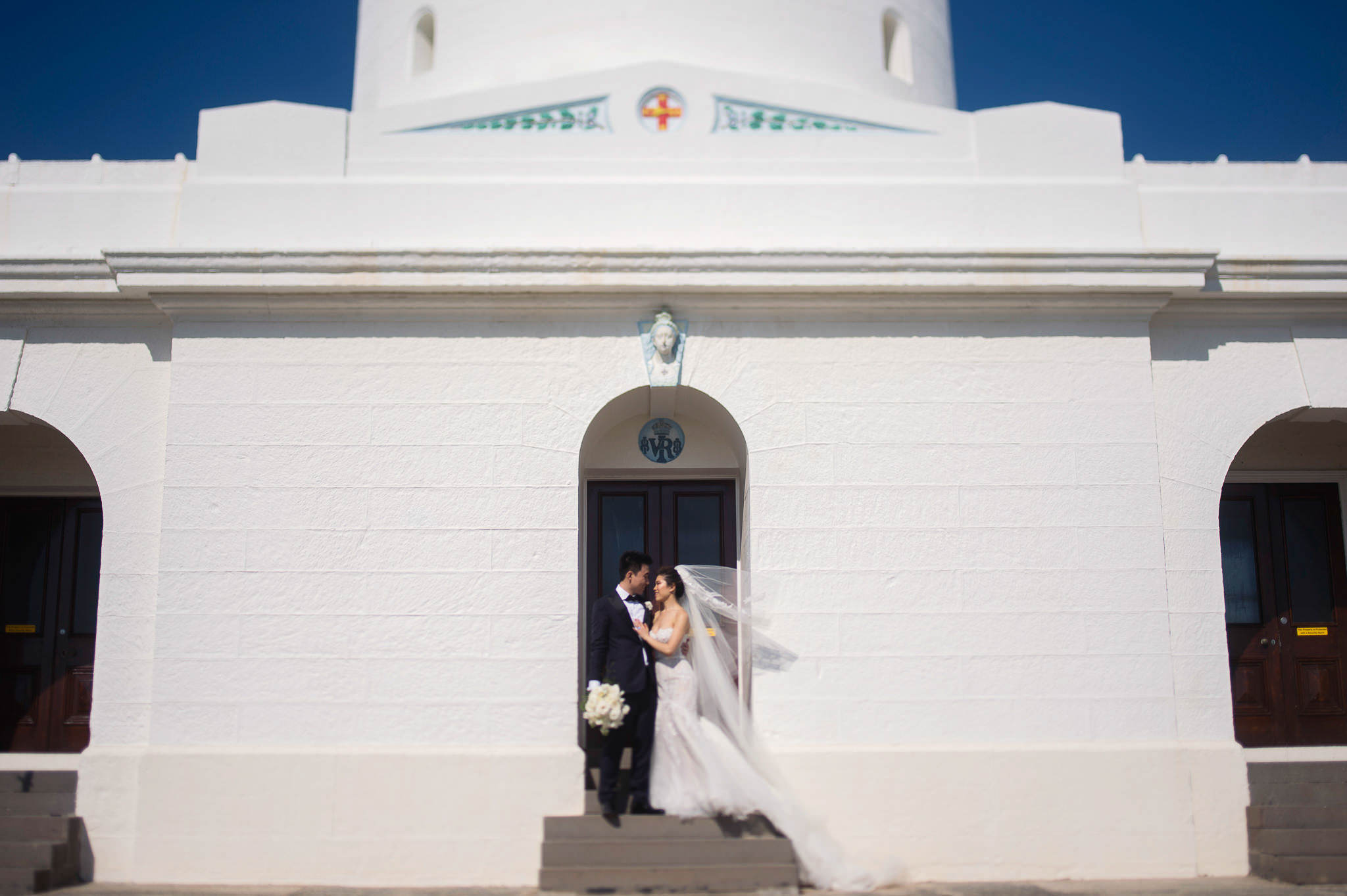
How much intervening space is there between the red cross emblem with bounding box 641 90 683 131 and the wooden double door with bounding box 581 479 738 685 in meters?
2.80

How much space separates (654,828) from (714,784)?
490mm

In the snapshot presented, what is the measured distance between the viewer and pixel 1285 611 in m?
9.16

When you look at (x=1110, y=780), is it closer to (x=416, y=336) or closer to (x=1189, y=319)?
(x=1189, y=319)

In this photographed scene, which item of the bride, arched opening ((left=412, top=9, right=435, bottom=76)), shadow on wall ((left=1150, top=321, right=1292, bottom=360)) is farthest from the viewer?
arched opening ((left=412, top=9, right=435, bottom=76))

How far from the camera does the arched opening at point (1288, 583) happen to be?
901 centimetres

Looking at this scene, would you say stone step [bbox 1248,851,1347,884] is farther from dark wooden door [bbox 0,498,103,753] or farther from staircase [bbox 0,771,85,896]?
dark wooden door [bbox 0,498,103,753]

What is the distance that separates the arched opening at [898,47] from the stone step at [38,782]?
8903 mm

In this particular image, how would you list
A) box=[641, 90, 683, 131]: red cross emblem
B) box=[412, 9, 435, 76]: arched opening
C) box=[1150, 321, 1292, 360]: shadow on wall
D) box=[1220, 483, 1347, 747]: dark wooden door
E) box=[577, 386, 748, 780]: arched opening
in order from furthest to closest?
1. box=[412, 9, 435, 76]: arched opening
2. box=[1220, 483, 1347, 747]: dark wooden door
3. box=[577, 386, 748, 780]: arched opening
4. box=[641, 90, 683, 131]: red cross emblem
5. box=[1150, 321, 1292, 360]: shadow on wall

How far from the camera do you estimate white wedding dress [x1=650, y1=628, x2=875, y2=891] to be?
21.7ft

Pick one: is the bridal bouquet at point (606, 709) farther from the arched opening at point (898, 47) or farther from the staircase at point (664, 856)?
the arched opening at point (898, 47)

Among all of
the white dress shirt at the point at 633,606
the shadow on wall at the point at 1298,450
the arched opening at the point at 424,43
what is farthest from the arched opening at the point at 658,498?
the shadow on wall at the point at 1298,450

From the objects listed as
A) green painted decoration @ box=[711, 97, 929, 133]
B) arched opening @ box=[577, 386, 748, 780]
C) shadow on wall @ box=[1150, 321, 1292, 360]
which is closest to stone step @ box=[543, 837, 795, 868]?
arched opening @ box=[577, 386, 748, 780]

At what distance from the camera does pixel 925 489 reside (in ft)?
24.3

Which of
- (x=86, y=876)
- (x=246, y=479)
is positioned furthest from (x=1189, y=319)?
(x=86, y=876)
